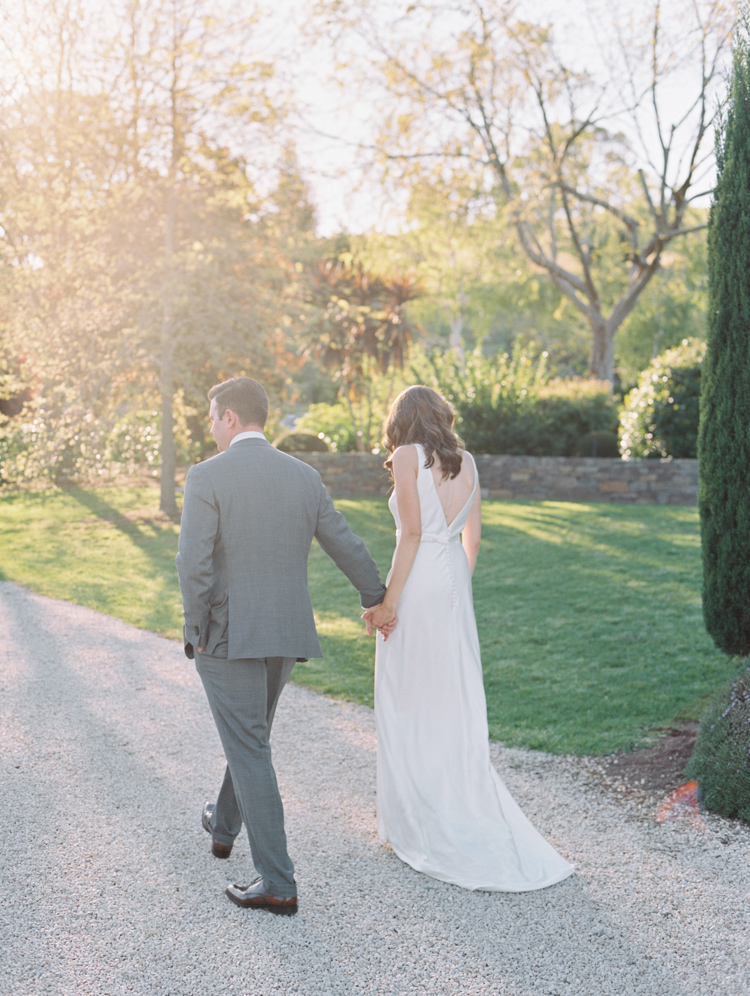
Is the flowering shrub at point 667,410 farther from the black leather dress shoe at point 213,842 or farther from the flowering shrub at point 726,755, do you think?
the black leather dress shoe at point 213,842

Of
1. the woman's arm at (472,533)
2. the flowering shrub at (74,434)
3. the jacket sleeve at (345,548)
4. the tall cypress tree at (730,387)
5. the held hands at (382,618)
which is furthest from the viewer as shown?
the flowering shrub at (74,434)

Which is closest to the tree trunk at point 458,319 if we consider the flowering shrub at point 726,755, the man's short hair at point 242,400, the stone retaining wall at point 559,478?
the stone retaining wall at point 559,478

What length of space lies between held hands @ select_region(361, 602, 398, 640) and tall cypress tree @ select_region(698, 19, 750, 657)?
2.50 m

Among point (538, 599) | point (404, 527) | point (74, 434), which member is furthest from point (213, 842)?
point (74, 434)

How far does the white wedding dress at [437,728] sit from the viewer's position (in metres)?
3.60

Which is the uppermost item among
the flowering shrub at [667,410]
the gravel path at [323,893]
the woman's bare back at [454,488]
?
the flowering shrub at [667,410]

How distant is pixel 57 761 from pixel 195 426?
48.5 feet

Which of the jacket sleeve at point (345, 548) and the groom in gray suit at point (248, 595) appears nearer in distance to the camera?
the groom in gray suit at point (248, 595)

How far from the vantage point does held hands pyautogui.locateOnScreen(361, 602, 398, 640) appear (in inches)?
146

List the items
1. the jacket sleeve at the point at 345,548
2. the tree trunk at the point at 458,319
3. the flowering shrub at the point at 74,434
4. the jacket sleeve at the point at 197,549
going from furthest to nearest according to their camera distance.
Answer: the tree trunk at the point at 458,319
the flowering shrub at the point at 74,434
the jacket sleeve at the point at 345,548
the jacket sleeve at the point at 197,549

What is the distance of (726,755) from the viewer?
4.18m

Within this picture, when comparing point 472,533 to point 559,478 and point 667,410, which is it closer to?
point 559,478

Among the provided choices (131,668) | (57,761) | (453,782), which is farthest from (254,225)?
(453,782)

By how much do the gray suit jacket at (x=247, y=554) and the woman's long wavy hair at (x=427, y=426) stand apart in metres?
0.58
